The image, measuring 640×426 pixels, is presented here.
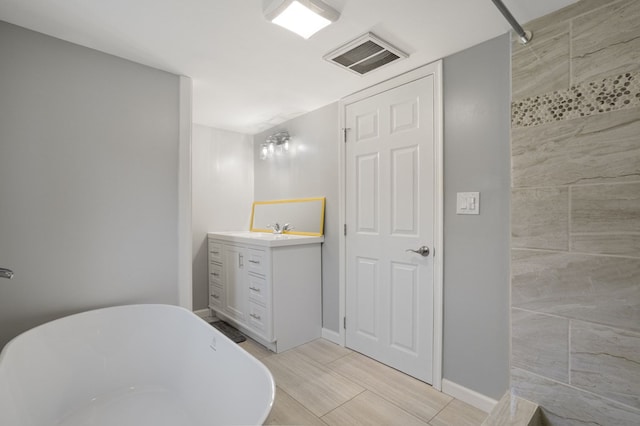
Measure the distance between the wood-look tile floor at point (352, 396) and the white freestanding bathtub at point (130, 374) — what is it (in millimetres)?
541

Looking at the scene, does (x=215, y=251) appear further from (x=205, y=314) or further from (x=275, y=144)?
(x=275, y=144)

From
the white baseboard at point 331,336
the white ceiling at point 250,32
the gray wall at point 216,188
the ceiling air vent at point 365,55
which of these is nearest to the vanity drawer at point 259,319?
the white baseboard at point 331,336

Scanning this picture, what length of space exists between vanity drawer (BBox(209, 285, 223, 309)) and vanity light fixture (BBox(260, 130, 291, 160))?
1.61 metres

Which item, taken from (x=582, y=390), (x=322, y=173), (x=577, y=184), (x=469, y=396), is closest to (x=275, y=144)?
(x=322, y=173)

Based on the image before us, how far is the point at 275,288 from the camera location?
2.46 m

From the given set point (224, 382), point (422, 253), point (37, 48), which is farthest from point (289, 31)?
point (224, 382)

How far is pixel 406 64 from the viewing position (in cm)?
199

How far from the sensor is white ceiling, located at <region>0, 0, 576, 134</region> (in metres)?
1.45

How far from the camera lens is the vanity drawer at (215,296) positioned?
3.12 metres

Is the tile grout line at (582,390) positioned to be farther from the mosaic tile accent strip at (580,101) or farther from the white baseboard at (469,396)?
the mosaic tile accent strip at (580,101)

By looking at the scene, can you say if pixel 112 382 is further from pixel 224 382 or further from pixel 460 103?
pixel 460 103

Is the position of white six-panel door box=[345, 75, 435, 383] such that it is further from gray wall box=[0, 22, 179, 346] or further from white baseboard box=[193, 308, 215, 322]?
white baseboard box=[193, 308, 215, 322]

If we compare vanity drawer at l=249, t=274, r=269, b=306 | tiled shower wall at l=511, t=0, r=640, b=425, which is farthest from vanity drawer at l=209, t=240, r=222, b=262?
tiled shower wall at l=511, t=0, r=640, b=425

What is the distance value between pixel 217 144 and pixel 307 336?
243 cm
